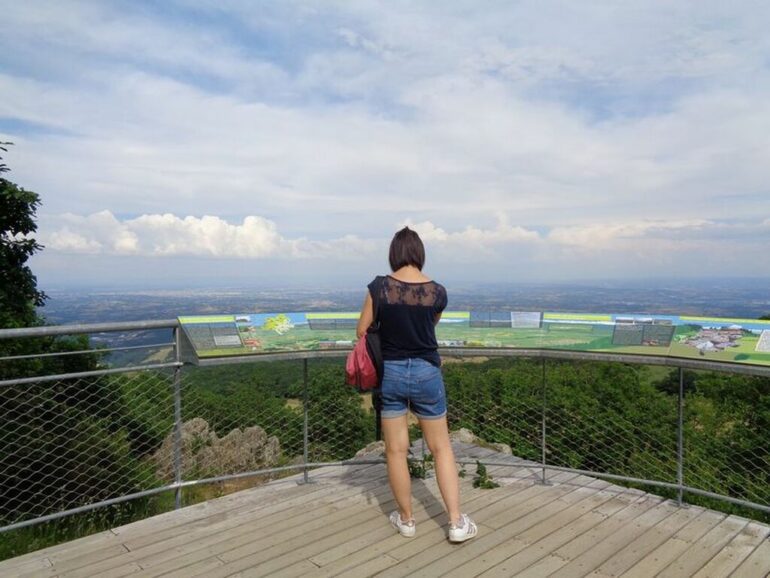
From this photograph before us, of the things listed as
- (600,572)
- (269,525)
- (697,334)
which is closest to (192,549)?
(269,525)

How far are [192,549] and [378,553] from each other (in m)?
0.95

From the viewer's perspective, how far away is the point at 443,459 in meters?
2.79

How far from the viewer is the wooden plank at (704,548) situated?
249 cm

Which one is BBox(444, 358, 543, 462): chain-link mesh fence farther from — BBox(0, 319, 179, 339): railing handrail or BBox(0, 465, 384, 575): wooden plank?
BBox(0, 319, 179, 339): railing handrail

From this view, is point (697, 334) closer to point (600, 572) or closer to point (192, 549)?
point (600, 572)

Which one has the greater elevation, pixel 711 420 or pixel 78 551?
pixel 78 551

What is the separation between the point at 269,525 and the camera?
3.03 meters

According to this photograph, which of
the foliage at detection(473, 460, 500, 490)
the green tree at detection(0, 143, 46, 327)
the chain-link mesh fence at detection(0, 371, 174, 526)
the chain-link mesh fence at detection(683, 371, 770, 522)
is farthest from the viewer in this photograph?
the chain-link mesh fence at detection(683, 371, 770, 522)

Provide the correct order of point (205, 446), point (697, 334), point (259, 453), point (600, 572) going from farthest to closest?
point (259, 453) → point (205, 446) → point (697, 334) → point (600, 572)

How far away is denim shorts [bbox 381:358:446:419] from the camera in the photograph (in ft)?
8.90

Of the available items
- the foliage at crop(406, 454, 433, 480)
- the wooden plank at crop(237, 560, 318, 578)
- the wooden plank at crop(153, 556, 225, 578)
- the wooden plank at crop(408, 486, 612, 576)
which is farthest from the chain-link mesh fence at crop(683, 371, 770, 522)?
the wooden plank at crop(153, 556, 225, 578)

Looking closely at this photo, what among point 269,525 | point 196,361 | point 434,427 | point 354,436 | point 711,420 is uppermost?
point 196,361

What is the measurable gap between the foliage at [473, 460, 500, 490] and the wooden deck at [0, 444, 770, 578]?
0.20 ft

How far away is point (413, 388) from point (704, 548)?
168cm
